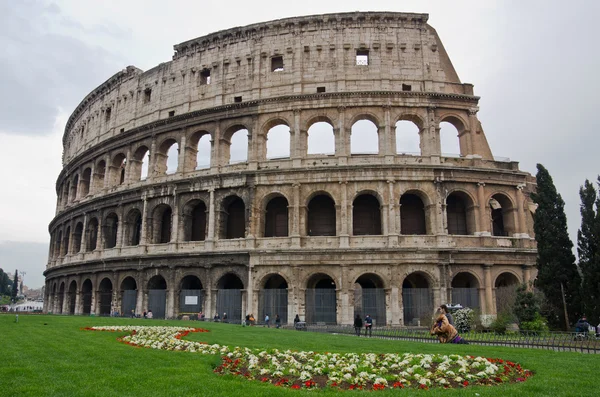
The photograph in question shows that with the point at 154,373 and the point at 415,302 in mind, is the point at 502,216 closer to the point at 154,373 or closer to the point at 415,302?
the point at 415,302

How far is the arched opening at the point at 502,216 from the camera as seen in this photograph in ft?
90.7

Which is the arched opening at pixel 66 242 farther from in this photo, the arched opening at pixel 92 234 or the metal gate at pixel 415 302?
the metal gate at pixel 415 302

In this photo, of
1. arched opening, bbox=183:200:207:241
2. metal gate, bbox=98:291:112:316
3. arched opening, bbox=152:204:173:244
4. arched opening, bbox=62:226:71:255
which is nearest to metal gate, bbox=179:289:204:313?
arched opening, bbox=183:200:207:241

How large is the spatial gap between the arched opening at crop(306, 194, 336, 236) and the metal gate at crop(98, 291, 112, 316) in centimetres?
1658

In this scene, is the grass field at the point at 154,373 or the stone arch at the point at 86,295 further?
the stone arch at the point at 86,295

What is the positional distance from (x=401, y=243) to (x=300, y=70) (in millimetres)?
12926

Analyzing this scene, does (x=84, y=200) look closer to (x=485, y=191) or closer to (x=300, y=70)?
(x=300, y=70)

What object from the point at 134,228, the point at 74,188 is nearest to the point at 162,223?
the point at 134,228

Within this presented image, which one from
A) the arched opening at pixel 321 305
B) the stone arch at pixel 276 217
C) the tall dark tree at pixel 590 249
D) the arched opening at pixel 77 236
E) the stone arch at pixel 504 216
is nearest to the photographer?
the tall dark tree at pixel 590 249

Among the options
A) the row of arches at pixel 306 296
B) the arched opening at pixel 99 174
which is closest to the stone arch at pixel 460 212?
the row of arches at pixel 306 296

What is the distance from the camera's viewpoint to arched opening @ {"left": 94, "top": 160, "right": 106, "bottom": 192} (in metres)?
36.9

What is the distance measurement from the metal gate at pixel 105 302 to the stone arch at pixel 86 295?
8.07 feet

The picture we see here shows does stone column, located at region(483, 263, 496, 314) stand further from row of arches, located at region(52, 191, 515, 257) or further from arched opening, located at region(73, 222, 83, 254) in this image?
arched opening, located at region(73, 222, 83, 254)

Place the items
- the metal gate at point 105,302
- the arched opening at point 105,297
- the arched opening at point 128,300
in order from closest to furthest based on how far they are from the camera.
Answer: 1. the arched opening at point 128,300
2. the arched opening at point 105,297
3. the metal gate at point 105,302
